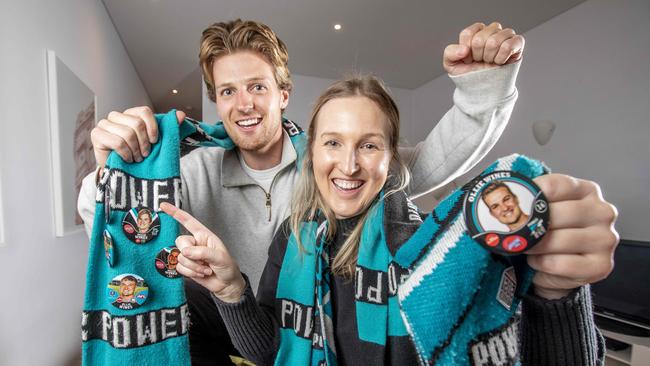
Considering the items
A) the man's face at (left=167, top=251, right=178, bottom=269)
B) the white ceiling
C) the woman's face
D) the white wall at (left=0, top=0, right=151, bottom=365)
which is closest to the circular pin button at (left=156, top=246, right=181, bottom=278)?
the man's face at (left=167, top=251, right=178, bottom=269)

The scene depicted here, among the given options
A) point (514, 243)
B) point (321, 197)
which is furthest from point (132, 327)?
point (514, 243)

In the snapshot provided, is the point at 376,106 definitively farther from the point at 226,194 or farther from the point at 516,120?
the point at 516,120

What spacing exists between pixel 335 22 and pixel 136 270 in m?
2.67

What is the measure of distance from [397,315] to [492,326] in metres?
0.31

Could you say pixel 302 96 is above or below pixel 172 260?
above

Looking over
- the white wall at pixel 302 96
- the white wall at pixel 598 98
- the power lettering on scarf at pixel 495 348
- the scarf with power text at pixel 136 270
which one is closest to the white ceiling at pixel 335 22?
the white wall at pixel 302 96

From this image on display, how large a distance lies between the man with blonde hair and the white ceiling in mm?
1650

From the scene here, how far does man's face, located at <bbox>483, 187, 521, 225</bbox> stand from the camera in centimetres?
45

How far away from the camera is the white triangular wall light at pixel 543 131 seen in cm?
271

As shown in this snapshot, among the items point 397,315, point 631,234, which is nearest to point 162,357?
point 397,315

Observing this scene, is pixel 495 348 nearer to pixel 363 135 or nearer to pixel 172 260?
pixel 363 135

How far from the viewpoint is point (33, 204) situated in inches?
57.1

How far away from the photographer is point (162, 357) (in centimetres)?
78

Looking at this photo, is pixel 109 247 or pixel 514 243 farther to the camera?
pixel 109 247
